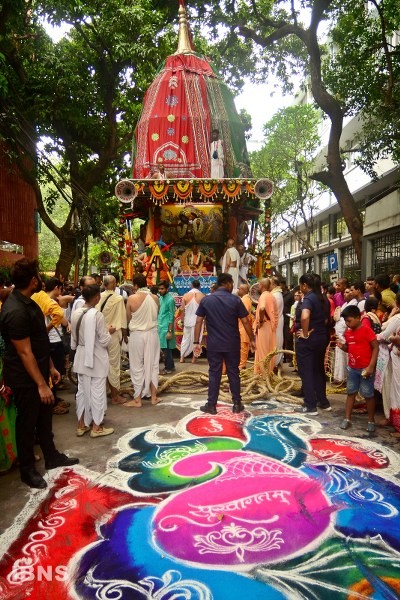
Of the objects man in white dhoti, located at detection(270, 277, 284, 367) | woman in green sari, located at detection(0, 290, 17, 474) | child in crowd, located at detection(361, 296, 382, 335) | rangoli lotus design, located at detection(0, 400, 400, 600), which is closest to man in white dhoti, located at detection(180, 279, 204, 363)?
man in white dhoti, located at detection(270, 277, 284, 367)

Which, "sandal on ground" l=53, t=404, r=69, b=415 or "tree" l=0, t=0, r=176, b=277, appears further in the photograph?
"tree" l=0, t=0, r=176, b=277

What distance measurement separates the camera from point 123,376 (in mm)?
8344

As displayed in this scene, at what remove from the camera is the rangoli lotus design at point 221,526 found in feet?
8.38

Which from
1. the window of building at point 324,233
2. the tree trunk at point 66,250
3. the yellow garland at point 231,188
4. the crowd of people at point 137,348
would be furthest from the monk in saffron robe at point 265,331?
the window of building at point 324,233

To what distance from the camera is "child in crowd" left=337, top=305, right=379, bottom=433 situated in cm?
493

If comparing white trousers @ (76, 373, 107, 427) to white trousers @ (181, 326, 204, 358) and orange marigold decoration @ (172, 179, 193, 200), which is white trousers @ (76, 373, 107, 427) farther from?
orange marigold decoration @ (172, 179, 193, 200)

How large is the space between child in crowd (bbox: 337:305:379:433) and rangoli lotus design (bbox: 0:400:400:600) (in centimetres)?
59

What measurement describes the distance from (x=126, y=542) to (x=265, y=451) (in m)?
1.89

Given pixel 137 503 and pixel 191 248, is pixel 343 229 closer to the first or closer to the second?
Answer: pixel 191 248

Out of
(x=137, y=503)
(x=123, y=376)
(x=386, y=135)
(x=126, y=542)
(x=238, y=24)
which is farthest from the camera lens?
(x=238, y=24)

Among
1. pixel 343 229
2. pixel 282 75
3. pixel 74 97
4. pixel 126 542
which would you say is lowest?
pixel 126 542

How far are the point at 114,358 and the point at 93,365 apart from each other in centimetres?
160

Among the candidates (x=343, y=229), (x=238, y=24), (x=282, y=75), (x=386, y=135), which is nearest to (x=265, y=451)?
(x=386, y=135)
